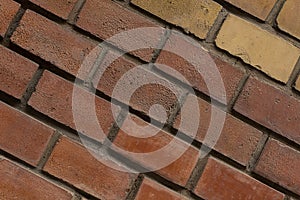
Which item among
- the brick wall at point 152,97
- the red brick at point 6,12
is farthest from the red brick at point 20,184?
the red brick at point 6,12

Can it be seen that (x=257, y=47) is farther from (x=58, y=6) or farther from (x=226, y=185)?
(x=58, y=6)

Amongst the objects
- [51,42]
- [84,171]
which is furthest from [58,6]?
[84,171]

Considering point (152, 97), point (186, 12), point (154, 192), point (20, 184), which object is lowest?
point (20, 184)

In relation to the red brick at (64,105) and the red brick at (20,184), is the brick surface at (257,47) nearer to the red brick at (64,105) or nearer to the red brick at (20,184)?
the red brick at (64,105)

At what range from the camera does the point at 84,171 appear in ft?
2.96

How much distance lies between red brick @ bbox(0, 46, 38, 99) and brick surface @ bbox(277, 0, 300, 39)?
0.51 metres

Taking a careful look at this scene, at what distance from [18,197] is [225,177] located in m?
0.40

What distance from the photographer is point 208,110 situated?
93cm

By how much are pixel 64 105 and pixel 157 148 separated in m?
0.20

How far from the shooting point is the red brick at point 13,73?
35.1 inches

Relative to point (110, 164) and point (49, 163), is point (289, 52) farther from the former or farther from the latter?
point (49, 163)

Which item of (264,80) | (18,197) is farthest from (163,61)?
(18,197)

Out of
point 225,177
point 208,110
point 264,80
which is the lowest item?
point 225,177

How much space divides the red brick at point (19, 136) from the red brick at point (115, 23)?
213 mm
